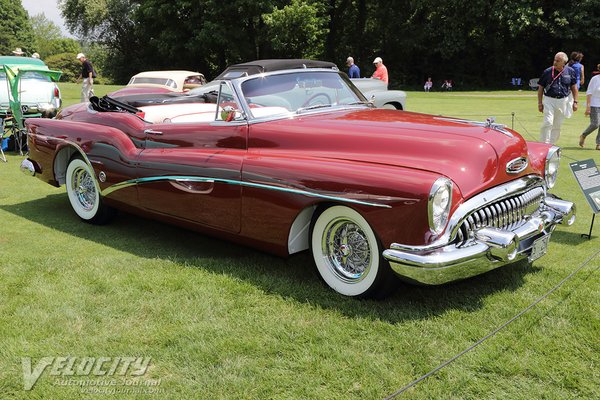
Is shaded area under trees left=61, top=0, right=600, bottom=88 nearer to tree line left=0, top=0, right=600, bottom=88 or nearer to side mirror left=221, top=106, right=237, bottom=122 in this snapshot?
tree line left=0, top=0, right=600, bottom=88

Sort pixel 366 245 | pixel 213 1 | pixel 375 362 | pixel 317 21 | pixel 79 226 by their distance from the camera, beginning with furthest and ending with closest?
pixel 317 21, pixel 213 1, pixel 79 226, pixel 366 245, pixel 375 362

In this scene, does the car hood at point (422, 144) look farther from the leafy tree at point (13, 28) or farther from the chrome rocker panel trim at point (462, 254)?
the leafy tree at point (13, 28)

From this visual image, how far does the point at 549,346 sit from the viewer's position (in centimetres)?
319

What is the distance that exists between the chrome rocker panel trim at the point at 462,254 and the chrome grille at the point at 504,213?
6 centimetres

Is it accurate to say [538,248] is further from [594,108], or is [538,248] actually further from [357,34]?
[357,34]

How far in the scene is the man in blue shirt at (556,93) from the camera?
9.37 metres

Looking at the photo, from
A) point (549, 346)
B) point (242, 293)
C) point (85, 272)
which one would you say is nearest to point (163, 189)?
point (85, 272)

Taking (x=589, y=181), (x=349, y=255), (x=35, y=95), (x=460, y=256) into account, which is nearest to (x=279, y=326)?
(x=349, y=255)

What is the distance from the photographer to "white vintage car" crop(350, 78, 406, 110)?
37.1 feet

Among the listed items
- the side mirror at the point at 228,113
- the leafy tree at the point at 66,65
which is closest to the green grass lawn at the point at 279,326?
the side mirror at the point at 228,113

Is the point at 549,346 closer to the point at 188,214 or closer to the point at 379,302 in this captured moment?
the point at 379,302

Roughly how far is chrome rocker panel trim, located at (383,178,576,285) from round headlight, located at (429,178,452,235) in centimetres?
6

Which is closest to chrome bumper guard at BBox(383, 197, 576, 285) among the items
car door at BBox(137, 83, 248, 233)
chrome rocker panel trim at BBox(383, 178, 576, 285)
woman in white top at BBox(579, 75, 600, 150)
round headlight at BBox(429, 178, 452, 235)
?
chrome rocker panel trim at BBox(383, 178, 576, 285)

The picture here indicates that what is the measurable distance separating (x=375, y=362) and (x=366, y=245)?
90 centimetres
